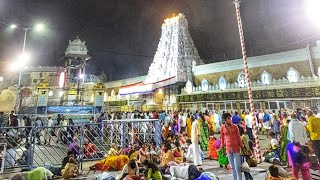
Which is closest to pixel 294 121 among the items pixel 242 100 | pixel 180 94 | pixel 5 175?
pixel 5 175

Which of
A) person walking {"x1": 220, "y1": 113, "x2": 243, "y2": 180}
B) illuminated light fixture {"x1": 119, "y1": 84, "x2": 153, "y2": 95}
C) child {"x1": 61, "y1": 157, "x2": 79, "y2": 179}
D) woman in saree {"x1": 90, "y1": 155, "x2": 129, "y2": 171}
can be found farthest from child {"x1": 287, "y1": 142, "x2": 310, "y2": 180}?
illuminated light fixture {"x1": 119, "y1": 84, "x2": 153, "y2": 95}

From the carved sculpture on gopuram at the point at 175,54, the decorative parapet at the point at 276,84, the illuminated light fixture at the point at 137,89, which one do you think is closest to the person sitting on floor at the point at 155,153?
the decorative parapet at the point at 276,84

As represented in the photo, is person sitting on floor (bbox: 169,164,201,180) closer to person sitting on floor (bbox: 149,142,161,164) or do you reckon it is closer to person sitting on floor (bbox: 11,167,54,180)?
person sitting on floor (bbox: 149,142,161,164)

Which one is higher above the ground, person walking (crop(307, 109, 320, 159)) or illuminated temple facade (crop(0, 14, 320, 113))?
illuminated temple facade (crop(0, 14, 320, 113))

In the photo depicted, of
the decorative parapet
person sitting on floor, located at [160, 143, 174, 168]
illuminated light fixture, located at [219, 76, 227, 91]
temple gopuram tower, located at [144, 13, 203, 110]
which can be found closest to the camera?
person sitting on floor, located at [160, 143, 174, 168]

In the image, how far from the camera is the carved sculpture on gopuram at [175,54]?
31.3 meters

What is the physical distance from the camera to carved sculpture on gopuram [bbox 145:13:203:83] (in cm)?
3125

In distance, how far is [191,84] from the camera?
28.7 m

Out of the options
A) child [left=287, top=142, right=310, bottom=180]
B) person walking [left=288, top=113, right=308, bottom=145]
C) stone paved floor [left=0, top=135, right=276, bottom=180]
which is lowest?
stone paved floor [left=0, top=135, right=276, bottom=180]

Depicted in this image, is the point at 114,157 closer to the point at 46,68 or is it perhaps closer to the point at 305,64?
the point at 305,64

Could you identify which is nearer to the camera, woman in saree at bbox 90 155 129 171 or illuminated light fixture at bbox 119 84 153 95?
woman in saree at bbox 90 155 129 171

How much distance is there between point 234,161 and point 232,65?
23.1 metres

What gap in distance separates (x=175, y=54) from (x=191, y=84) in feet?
21.4

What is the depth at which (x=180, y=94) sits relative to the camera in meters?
29.8
